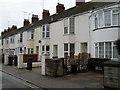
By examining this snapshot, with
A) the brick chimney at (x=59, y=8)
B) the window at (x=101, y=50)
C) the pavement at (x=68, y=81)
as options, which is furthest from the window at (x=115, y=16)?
the brick chimney at (x=59, y=8)

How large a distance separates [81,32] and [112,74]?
13372 mm

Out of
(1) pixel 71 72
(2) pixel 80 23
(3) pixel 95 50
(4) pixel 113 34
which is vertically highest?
(2) pixel 80 23

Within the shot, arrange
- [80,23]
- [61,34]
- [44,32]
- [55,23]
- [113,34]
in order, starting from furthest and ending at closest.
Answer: [44,32] < [55,23] < [61,34] < [80,23] < [113,34]

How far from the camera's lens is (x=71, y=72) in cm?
1638

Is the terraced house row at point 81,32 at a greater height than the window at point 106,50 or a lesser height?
greater

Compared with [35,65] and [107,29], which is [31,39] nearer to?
[35,65]

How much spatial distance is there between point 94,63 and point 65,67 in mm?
3189

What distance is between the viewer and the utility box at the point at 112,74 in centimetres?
947

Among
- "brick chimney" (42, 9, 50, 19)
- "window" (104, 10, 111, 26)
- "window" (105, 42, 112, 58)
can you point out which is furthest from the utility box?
"brick chimney" (42, 9, 50, 19)

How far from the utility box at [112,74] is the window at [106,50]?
24.7ft

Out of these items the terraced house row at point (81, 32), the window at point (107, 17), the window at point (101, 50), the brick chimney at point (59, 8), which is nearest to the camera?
the terraced house row at point (81, 32)

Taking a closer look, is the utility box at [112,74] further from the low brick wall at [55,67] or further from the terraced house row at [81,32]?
the terraced house row at [81,32]

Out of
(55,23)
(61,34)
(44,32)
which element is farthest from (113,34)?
(44,32)

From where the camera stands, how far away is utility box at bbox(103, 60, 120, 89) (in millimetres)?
9469
